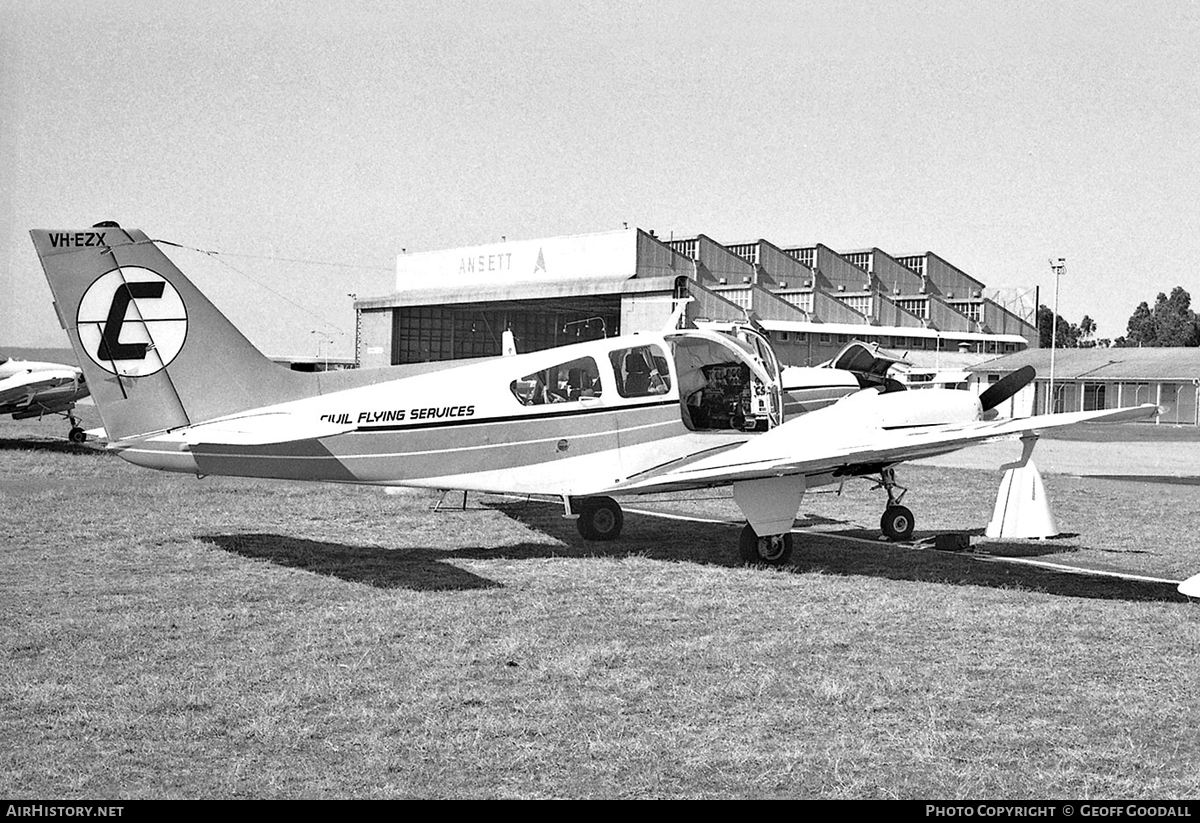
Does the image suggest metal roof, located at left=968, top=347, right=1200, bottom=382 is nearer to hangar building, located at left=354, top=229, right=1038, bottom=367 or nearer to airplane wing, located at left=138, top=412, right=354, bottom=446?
hangar building, located at left=354, top=229, right=1038, bottom=367

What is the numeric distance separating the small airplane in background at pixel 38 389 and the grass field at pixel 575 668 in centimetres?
1657

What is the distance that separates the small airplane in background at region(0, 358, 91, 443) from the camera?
94.1 ft

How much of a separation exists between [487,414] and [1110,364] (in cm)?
5653

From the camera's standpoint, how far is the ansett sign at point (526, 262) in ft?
185

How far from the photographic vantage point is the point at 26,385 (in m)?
28.7

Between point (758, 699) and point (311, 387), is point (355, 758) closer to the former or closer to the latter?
point (758, 699)

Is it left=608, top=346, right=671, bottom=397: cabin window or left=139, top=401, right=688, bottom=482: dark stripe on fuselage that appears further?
left=608, top=346, right=671, bottom=397: cabin window

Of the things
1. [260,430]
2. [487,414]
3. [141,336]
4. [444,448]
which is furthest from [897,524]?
[141,336]

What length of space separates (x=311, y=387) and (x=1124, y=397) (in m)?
54.9

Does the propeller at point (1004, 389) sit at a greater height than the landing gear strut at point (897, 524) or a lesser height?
greater

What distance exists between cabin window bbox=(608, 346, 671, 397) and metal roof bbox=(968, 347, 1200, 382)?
47395mm

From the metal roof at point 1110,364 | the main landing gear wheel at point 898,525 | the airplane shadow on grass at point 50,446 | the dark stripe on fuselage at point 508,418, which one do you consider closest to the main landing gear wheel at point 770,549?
the dark stripe on fuselage at point 508,418

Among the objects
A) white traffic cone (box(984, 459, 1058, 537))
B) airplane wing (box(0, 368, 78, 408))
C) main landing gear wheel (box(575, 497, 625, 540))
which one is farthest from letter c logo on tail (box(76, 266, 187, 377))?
airplane wing (box(0, 368, 78, 408))

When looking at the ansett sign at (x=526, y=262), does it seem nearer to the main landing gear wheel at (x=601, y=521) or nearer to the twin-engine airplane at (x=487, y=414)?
the main landing gear wheel at (x=601, y=521)
